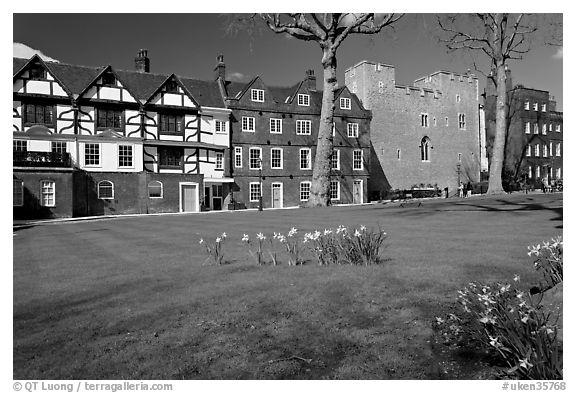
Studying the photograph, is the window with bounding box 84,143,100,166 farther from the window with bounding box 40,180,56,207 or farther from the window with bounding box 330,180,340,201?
the window with bounding box 330,180,340,201

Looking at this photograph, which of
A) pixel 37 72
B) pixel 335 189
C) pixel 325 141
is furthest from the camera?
pixel 335 189

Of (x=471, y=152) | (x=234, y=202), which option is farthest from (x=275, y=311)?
(x=471, y=152)

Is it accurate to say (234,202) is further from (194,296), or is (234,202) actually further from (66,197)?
(194,296)

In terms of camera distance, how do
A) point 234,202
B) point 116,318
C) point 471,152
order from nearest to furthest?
1. point 116,318
2. point 234,202
3. point 471,152

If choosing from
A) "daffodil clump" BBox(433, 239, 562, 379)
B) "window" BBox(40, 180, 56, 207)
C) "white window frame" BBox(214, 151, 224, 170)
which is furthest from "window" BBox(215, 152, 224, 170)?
"daffodil clump" BBox(433, 239, 562, 379)

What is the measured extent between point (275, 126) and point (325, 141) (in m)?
Answer: 16.1

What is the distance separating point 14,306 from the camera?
15.4 feet

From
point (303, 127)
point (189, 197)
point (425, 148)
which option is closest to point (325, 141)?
point (189, 197)

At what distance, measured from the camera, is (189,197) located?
30.6m

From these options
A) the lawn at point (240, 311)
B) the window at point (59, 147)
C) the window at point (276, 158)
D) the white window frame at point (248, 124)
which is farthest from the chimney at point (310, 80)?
the lawn at point (240, 311)

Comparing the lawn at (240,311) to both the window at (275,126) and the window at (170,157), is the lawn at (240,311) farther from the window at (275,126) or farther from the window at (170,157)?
the window at (275,126)

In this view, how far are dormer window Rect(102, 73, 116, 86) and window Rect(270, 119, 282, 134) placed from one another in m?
13.0

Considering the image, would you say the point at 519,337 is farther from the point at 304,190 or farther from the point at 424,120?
Answer: the point at 424,120

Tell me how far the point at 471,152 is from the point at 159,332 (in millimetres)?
47520
